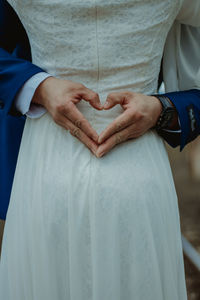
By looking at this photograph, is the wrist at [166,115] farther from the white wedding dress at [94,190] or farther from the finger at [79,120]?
the finger at [79,120]

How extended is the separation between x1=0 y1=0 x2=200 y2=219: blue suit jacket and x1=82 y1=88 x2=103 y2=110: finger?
0.14 meters

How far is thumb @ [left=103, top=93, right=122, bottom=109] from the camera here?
78cm

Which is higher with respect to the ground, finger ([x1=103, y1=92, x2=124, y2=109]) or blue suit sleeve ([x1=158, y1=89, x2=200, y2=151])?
finger ([x1=103, y1=92, x2=124, y2=109])

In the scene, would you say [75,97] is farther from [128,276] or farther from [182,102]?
[128,276]

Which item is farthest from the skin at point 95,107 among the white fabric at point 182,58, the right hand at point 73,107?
the white fabric at point 182,58

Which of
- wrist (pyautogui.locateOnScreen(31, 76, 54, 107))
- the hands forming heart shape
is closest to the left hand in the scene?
the hands forming heart shape

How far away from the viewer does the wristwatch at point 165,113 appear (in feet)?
2.81

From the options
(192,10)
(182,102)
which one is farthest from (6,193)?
(192,10)

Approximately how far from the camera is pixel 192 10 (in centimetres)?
88

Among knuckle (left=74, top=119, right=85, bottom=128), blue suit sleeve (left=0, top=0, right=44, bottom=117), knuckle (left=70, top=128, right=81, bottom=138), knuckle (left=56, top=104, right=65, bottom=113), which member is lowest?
knuckle (left=70, top=128, right=81, bottom=138)

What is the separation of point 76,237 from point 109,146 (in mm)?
200

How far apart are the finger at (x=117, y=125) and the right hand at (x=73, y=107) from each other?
0.02 meters

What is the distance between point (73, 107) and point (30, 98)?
0.13 metres

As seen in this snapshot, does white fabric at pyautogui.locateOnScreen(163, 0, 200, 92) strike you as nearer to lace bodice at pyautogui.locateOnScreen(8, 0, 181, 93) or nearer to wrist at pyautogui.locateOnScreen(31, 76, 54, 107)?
lace bodice at pyautogui.locateOnScreen(8, 0, 181, 93)
